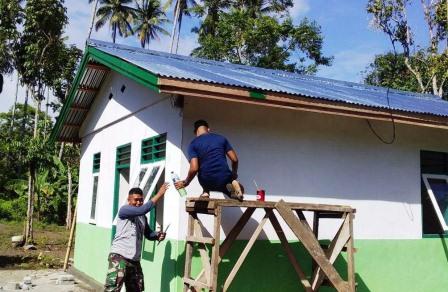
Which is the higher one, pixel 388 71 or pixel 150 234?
pixel 388 71

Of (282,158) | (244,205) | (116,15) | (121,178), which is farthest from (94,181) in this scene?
(116,15)

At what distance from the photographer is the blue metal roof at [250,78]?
19.9 ft

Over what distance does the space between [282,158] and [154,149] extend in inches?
73.7

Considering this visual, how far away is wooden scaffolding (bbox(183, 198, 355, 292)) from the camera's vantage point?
519 centimetres

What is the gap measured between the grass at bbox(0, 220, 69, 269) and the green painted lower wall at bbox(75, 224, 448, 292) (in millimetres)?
4225

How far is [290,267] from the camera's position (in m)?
6.81

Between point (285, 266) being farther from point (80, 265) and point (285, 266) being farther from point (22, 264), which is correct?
point (22, 264)

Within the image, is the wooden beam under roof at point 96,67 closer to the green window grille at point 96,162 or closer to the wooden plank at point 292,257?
the green window grille at point 96,162

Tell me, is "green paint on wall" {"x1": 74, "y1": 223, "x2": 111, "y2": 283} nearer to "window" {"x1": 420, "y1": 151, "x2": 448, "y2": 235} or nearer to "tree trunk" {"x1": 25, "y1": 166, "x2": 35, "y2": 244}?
"tree trunk" {"x1": 25, "y1": 166, "x2": 35, "y2": 244}

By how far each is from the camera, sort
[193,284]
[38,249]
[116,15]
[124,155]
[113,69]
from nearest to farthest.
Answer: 1. [193,284]
2. [113,69]
3. [124,155]
4. [38,249]
5. [116,15]

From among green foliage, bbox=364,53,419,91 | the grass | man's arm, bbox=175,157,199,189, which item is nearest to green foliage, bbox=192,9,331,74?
green foliage, bbox=364,53,419,91

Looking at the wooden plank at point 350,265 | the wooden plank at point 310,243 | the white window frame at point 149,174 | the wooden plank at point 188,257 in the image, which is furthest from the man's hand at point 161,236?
the wooden plank at point 350,265

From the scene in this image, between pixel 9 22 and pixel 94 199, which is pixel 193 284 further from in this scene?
pixel 9 22

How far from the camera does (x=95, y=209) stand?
1027 cm
